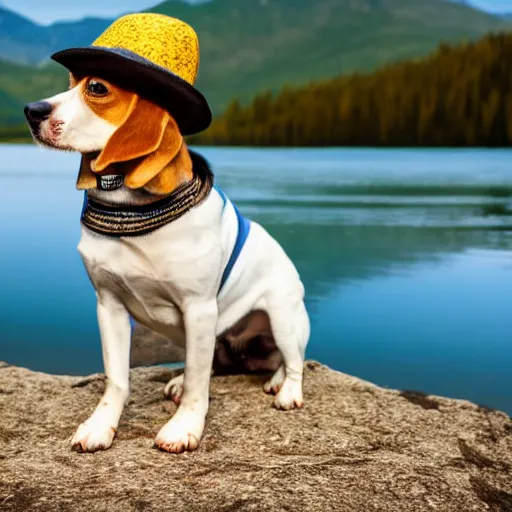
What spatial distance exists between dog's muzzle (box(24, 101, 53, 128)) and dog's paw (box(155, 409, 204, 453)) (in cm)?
118

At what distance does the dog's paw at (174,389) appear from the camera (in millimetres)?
3791

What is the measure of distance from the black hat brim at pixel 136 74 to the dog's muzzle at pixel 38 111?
0.18 m

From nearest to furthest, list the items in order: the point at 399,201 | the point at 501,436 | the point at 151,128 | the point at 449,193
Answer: the point at 151,128 → the point at 501,436 → the point at 399,201 → the point at 449,193

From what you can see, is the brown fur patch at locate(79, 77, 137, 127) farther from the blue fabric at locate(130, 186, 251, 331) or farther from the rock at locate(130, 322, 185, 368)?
the rock at locate(130, 322, 185, 368)

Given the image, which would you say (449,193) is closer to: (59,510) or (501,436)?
(501,436)

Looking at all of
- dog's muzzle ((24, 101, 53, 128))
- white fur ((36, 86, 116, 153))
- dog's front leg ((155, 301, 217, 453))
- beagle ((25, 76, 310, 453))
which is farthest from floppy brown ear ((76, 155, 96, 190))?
→ dog's front leg ((155, 301, 217, 453))

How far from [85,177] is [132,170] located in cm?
21

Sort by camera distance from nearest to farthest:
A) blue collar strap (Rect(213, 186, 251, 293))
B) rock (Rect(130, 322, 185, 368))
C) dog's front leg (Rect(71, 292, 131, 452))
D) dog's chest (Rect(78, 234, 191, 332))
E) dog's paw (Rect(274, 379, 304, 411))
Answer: dog's chest (Rect(78, 234, 191, 332)), dog's front leg (Rect(71, 292, 131, 452)), blue collar strap (Rect(213, 186, 251, 293)), dog's paw (Rect(274, 379, 304, 411)), rock (Rect(130, 322, 185, 368))

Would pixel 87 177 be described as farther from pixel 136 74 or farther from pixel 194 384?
pixel 194 384

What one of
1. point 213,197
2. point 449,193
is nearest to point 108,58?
point 213,197

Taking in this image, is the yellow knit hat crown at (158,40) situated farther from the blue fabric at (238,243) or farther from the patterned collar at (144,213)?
the blue fabric at (238,243)

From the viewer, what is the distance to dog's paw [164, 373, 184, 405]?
379 cm

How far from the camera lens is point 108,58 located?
113 inches

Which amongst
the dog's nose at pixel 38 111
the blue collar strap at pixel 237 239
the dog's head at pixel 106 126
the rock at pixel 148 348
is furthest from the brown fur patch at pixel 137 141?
the rock at pixel 148 348
